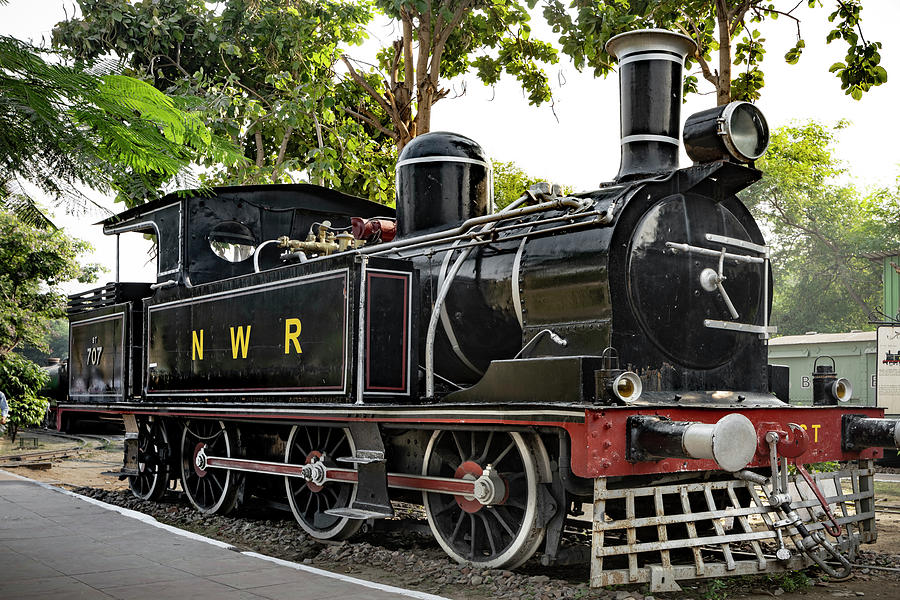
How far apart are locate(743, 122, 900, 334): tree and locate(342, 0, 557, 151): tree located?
2523 centimetres

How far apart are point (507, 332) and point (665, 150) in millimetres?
1536

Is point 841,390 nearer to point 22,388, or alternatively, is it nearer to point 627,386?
point 627,386

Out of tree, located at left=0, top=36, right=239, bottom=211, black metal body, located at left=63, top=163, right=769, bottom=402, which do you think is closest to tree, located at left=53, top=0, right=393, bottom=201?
black metal body, located at left=63, top=163, right=769, bottom=402

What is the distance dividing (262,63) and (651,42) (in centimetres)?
1033

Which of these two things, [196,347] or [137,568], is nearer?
[137,568]

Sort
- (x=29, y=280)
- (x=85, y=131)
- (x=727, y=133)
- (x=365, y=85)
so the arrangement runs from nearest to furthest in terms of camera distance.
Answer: (x=85, y=131), (x=727, y=133), (x=365, y=85), (x=29, y=280)

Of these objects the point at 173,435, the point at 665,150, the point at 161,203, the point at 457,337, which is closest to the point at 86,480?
the point at 173,435

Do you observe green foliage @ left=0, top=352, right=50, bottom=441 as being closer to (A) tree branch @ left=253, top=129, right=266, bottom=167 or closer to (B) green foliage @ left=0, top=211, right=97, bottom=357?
(B) green foliage @ left=0, top=211, right=97, bottom=357

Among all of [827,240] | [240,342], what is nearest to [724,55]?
[240,342]

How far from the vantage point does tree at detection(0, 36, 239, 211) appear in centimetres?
225

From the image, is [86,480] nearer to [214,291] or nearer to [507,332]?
[214,291]

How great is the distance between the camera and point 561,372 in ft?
15.8

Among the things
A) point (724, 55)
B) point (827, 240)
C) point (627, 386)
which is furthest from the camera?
point (827, 240)

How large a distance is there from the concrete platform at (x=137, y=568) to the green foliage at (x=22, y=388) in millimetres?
9517
